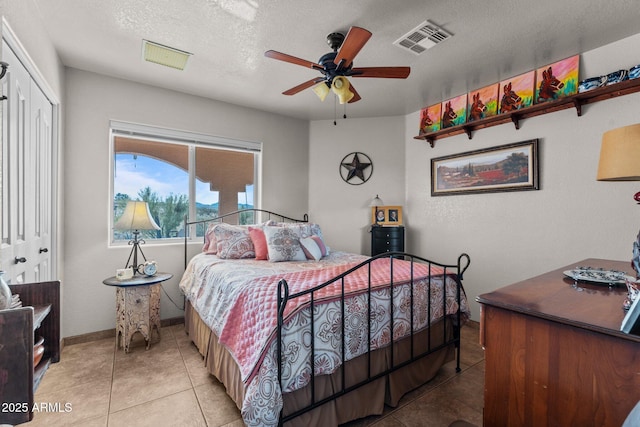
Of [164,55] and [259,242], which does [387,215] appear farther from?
[164,55]

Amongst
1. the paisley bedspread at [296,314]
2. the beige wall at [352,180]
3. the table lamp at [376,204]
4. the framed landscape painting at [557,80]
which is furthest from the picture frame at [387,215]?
the framed landscape painting at [557,80]

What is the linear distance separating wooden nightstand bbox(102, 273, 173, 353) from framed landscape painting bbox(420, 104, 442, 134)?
3495 mm

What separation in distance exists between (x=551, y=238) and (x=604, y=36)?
65.5 inches

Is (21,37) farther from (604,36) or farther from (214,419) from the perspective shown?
(604,36)

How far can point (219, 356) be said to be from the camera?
2.02m

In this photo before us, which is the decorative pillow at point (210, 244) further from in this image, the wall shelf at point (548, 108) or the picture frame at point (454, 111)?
the picture frame at point (454, 111)

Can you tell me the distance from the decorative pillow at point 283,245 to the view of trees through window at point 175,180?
109cm

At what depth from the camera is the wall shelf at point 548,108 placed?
2254 millimetres

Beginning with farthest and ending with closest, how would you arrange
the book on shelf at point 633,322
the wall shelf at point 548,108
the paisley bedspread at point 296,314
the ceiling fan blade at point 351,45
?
the wall shelf at point 548,108 → the ceiling fan blade at point 351,45 → the paisley bedspread at point 296,314 → the book on shelf at point 633,322

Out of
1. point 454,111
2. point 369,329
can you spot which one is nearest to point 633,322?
point 369,329

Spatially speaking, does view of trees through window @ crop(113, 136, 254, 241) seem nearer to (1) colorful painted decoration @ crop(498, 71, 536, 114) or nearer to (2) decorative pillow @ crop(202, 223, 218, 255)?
(2) decorative pillow @ crop(202, 223, 218, 255)

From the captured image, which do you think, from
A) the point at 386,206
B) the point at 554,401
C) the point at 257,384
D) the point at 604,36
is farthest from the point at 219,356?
the point at 604,36

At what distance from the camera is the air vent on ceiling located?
2107 mm

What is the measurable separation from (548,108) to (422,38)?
1.46 metres
